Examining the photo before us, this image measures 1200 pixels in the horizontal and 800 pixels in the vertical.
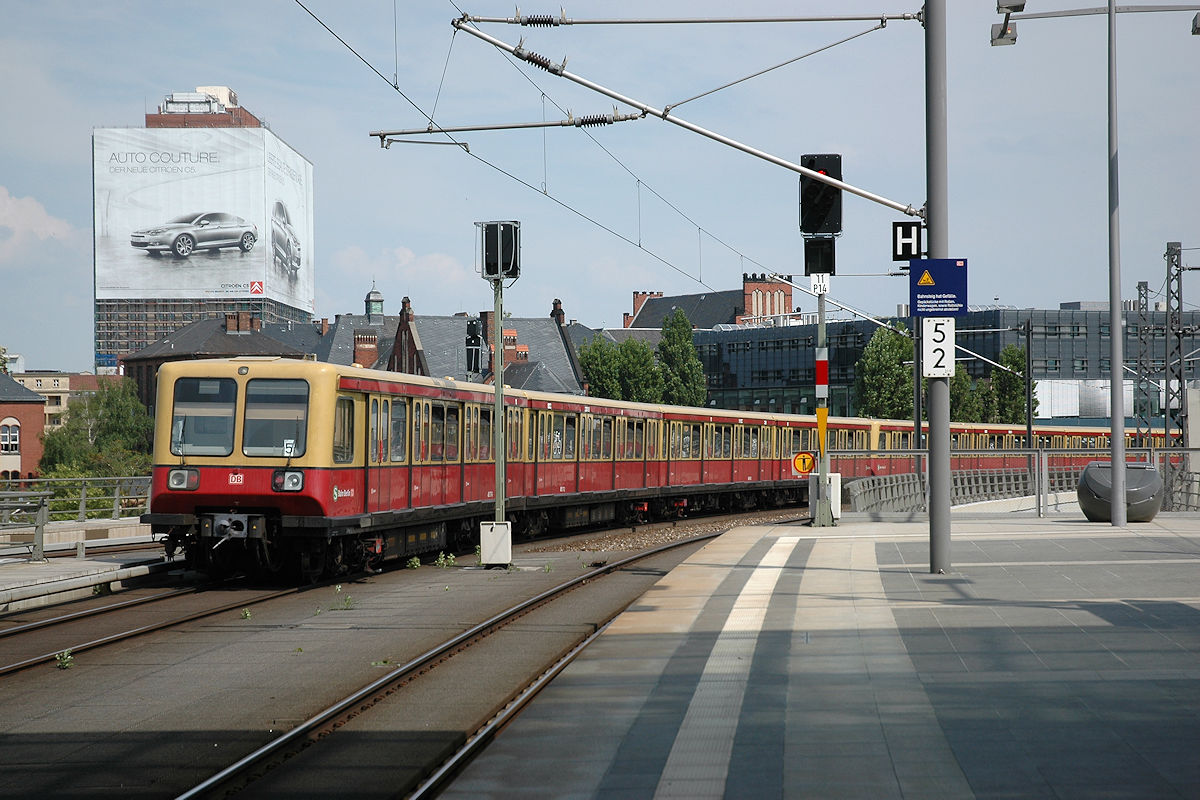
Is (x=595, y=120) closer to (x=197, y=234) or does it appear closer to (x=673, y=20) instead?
(x=673, y=20)

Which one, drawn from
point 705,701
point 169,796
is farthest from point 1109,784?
point 169,796

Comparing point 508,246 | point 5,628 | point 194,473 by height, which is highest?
point 508,246

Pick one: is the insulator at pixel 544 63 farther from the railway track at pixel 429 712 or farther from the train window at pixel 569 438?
the train window at pixel 569 438

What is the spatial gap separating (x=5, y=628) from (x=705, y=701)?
8221 millimetres

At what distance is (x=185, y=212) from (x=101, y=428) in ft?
293

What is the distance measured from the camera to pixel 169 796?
6828 mm

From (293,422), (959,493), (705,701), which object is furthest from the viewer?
(959,493)

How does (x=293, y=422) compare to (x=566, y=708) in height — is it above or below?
above

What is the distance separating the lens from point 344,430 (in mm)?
17359

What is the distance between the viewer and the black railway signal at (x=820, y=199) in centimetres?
1708

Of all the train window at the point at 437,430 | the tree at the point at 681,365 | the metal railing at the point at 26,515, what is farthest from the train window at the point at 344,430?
the tree at the point at 681,365

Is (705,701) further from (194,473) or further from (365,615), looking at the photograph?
(194,473)

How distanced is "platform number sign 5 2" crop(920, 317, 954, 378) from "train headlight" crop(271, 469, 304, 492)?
25.6 ft

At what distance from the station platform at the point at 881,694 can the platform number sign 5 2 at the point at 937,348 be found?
2.41 meters
